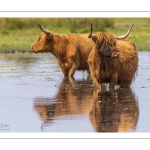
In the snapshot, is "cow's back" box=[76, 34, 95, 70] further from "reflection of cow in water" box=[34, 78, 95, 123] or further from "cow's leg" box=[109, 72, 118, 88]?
"cow's leg" box=[109, 72, 118, 88]

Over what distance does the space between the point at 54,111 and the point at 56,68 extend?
811 cm

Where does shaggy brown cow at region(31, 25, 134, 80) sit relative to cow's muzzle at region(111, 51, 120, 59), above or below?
below

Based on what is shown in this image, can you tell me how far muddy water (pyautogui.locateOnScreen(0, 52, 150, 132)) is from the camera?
32.6 ft

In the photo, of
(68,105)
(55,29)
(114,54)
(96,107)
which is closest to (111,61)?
(114,54)

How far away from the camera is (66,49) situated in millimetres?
16688

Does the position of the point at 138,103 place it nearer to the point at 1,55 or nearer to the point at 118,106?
the point at 118,106

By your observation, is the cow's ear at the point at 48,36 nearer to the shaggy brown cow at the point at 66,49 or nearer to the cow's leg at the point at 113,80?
the shaggy brown cow at the point at 66,49

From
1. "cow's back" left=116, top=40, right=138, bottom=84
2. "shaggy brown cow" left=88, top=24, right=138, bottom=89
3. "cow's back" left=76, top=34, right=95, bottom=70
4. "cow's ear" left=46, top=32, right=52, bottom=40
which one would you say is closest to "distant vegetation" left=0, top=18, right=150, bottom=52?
"cow's back" left=76, top=34, right=95, bottom=70

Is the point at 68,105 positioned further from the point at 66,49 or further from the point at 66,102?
the point at 66,49

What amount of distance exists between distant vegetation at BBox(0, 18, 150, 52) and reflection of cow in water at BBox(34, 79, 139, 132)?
10952 mm

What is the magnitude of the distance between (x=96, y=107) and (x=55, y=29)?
46.4ft
